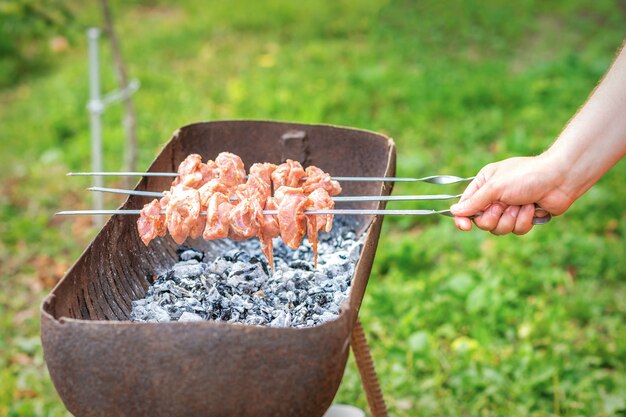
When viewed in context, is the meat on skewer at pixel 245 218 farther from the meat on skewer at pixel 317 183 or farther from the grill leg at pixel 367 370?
the grill leg at pixel 367 370

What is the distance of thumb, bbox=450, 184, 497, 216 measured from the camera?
2.41 metres

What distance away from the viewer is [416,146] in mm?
6723

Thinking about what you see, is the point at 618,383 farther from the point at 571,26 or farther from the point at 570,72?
the point at 571,26

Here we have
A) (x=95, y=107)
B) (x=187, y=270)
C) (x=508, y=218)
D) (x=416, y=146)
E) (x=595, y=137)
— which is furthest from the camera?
(x=416, y=146)

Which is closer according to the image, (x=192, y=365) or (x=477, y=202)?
(x=192, y=365)

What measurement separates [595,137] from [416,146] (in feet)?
14.4

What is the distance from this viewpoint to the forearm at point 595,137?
7.61ft

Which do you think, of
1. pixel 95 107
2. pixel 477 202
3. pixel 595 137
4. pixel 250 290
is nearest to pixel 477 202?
pixel 477 202

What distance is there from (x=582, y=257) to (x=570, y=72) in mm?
3340

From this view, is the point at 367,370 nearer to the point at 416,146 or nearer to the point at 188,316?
the point at 188,316

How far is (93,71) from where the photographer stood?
5594 millimetres

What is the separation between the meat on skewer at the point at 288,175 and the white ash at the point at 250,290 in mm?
342

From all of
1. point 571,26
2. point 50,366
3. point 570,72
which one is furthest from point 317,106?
point 50,366

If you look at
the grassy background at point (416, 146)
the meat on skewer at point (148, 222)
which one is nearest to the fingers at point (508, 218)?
the meat on skewer at point (148, 222)
